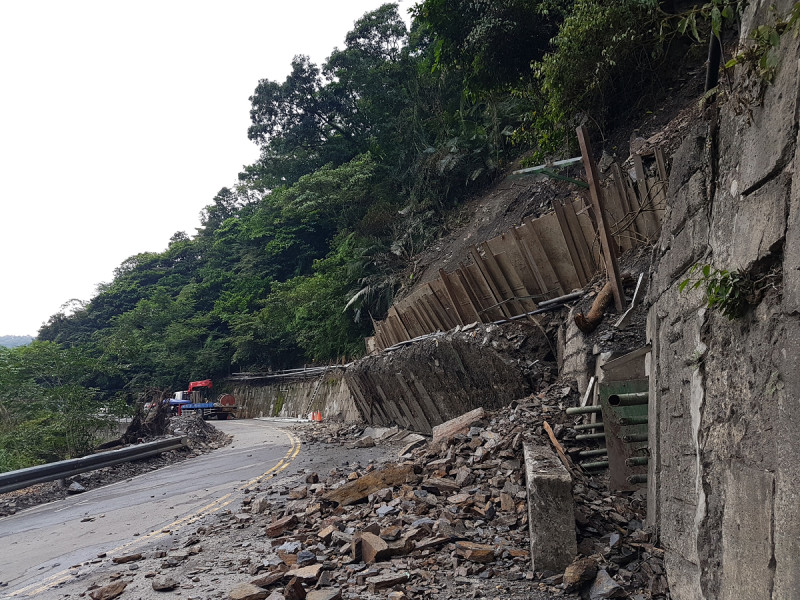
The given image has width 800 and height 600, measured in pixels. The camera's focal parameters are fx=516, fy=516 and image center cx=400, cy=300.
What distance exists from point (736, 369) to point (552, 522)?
6.80 feet

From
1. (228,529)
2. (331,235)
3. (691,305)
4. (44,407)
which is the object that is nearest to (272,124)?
(331,235)

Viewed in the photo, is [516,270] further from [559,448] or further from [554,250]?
[559,448]

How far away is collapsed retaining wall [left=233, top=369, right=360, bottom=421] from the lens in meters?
23.7

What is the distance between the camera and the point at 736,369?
2.71 metres

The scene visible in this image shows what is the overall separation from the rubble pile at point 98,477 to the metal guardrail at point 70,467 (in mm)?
211

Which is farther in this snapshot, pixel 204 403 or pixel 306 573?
pixel 204 403

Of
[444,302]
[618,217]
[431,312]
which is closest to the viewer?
[618,217]

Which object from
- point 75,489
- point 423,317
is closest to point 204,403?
point 75,489

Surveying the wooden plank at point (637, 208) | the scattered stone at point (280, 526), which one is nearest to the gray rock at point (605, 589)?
the scattered stone at point (280, 526)

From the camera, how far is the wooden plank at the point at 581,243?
341 inches

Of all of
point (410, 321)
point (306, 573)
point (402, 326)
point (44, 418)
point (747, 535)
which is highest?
point (44, 418)

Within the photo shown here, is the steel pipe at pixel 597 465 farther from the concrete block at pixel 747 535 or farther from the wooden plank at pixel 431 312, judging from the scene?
the wooden plank at pixel 431 312

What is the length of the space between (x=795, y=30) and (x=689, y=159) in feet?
5.54

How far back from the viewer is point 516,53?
52.4ft
